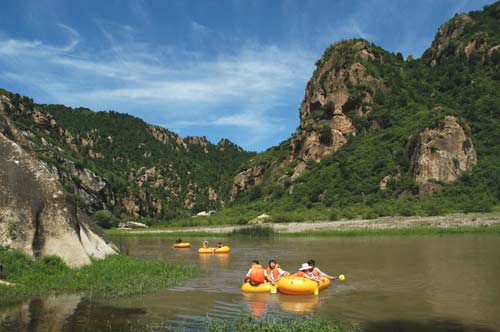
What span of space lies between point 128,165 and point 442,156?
12238 centimetres

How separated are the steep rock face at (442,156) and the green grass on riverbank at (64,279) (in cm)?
5322

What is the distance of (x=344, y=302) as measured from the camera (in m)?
16.7

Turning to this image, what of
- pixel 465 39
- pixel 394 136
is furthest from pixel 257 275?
pixel 465 39

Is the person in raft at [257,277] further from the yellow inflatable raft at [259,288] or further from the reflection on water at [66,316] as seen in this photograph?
the reflection on water at [66,316]

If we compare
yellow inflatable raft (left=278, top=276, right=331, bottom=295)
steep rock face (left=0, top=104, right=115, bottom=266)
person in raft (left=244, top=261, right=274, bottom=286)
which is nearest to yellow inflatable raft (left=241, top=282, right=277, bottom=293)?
person in raft (left=244, top=261, right=274, bottom=286)

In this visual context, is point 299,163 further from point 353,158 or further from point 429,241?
point 429,241

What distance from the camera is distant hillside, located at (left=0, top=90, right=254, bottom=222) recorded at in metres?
109

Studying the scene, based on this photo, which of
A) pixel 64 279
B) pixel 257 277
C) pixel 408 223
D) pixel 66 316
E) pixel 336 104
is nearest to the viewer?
pixel 66 316

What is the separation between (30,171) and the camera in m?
19.6

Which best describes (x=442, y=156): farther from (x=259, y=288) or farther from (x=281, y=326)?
(x=281, y=326)

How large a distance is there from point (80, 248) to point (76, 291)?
2.94 m

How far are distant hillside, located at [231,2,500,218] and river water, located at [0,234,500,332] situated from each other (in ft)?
107

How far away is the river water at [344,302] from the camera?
1327cm

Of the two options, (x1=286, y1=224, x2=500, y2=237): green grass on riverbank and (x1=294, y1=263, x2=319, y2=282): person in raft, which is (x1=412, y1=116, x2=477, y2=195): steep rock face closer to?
(x1=286, y1=224, x2=500, y2=237): green grass on riverbank
